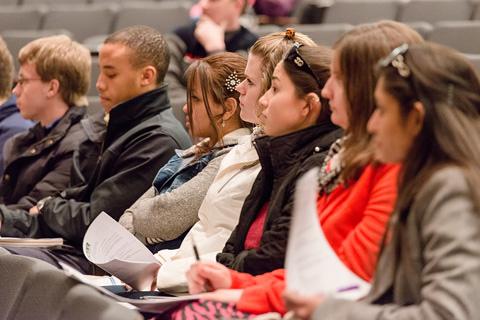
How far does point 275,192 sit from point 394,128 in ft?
2.51

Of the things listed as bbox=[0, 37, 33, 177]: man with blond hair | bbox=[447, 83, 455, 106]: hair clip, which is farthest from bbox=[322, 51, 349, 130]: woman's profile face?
bbox=[0, 37, 33, 177]: man with blond hair

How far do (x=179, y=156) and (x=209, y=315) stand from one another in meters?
1.16

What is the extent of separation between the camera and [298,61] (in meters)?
2.61

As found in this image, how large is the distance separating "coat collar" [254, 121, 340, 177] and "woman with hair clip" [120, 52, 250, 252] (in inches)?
20.9

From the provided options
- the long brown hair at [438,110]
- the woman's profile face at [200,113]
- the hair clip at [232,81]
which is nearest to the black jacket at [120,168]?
the woman's profile face at [200,113]

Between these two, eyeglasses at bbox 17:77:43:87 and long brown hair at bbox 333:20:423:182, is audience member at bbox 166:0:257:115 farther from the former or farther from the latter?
long brown hair at bbox 333:20:423:182

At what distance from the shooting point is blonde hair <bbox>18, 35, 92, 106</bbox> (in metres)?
4.31

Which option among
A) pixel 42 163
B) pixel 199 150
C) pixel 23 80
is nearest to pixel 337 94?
pixel 199 150

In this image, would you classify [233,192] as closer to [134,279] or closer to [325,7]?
[134,279]

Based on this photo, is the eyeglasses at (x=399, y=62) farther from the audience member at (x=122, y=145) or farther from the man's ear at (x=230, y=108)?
A: the audience member at (x=122, y=145)

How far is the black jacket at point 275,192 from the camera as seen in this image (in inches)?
98.8

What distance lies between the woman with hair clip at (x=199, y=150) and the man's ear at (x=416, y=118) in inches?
51.3

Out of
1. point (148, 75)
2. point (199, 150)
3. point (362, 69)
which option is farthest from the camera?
point (148, 75)

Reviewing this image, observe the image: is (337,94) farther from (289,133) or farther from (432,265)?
(432,265)
